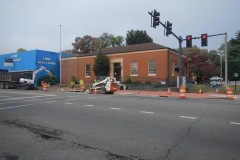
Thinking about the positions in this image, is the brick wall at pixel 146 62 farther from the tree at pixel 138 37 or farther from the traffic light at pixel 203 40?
the tree at pixel 138 37

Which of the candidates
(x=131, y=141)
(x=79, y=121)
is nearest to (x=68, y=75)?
(x=79, y=121)

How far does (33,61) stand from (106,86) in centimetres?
2588

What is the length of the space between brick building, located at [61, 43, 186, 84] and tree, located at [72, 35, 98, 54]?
30754mm

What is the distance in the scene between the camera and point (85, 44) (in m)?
74.2

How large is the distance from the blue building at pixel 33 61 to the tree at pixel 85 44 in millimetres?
24944

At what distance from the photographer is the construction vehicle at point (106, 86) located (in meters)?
24.9

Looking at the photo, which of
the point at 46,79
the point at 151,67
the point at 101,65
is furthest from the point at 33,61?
the point at 151,67

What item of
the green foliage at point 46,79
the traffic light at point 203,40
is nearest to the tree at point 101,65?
the green foliage at point 46,79

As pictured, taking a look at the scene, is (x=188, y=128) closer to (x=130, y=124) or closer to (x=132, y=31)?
(x=130, y=124)

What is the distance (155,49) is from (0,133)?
30397 millimetres

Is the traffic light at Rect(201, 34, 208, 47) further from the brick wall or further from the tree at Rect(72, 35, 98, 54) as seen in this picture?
the tree at Rect(72, 35, 98, 54)

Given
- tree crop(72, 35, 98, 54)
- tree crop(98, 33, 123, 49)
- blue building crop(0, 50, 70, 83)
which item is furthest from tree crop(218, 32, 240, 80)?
blue building crop(0, 50, 70, 83)

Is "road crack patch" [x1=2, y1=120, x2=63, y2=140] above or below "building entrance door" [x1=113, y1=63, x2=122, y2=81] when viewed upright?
below

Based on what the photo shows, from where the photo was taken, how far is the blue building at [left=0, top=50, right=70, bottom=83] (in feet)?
148
